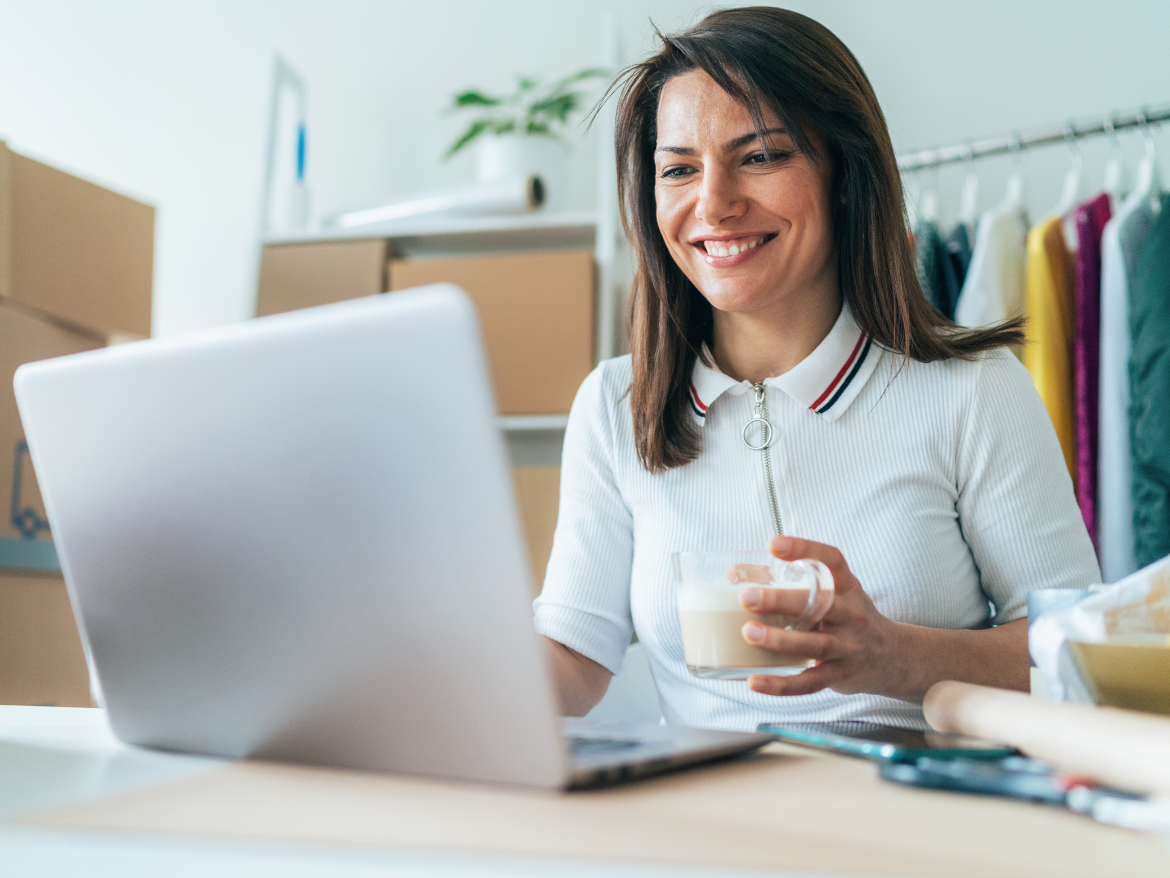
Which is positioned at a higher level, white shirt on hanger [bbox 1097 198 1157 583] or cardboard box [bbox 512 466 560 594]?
white shirt on hanger [bbox 1097 198 1157 583]

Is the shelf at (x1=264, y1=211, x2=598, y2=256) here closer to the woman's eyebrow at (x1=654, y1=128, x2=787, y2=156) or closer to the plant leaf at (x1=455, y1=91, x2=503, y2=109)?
the plant leaf at (x1=455, y1=91, x2=503, y2=109)

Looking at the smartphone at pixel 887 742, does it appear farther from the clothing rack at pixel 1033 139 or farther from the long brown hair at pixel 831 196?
the clothing rack at pixel 1033 139

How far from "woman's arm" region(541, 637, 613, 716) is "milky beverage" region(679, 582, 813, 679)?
245 millimetres

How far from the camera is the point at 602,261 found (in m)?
1.94

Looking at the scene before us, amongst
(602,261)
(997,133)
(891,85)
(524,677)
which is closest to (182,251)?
(602,261)

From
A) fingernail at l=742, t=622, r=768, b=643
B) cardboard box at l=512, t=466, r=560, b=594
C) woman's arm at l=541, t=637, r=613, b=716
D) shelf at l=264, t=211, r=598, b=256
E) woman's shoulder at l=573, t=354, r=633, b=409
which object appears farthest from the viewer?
shelf at l=264, t=211, r=598, b=256

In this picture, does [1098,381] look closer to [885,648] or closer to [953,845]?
[885,648]

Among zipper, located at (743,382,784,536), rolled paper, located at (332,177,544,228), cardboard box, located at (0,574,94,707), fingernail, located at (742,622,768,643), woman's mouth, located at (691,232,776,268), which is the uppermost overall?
rolled paper, located at (332,177,544,228)

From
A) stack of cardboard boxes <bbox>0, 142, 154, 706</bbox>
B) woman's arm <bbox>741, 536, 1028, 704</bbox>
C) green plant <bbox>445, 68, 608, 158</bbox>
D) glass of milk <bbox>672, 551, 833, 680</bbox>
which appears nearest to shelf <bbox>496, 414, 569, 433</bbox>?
green plant <bbox>445, 68, 608, 158</bbox>

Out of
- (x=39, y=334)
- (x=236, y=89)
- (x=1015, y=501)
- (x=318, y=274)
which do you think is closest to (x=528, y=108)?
(x=318, y=274)

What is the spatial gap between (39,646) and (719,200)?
1.19m

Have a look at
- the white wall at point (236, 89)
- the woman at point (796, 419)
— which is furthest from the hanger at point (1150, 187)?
the woman at point (796, 419)

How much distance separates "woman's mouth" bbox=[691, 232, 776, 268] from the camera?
3.32 ft

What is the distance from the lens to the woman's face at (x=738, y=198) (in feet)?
3.24
